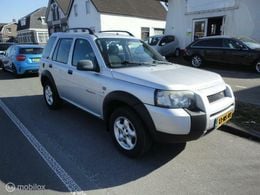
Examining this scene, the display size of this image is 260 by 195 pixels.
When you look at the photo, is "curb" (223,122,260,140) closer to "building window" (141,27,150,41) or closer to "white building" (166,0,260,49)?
"white building" (166,0,260,49)

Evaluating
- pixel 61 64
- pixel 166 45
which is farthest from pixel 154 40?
pixel 61 64

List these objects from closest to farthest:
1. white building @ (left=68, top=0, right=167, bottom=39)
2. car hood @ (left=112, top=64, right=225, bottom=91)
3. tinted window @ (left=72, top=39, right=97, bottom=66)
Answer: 1. car hood @ (left=112, top=64, right=225, bottom=91)
2. tinted window @ (left=72, top=39, right=97, bottom=66)
3. white building @ (left=68, top=0, right=167, bottom=39)

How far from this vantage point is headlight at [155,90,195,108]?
9.51 ft

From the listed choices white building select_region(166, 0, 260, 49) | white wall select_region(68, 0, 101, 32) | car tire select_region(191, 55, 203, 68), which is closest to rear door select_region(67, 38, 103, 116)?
car tire select_region(191, 55, 203, 68)

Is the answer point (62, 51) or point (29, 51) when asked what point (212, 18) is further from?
point (62, 51)

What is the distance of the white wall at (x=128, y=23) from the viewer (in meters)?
25.0

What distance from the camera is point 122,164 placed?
335 centimetres

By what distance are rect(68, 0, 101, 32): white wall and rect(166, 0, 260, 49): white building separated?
10.5 meters

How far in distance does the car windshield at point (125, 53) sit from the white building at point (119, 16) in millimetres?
21368

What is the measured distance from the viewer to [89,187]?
2846 millimetres

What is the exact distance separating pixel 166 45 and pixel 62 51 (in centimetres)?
1195

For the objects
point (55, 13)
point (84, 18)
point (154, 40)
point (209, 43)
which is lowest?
point (209, 43)

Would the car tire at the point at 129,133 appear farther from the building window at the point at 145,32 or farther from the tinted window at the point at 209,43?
the building window at the point at 145,32

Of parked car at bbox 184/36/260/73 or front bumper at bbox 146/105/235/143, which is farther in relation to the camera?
parked car at bbox 184/36/260/73
